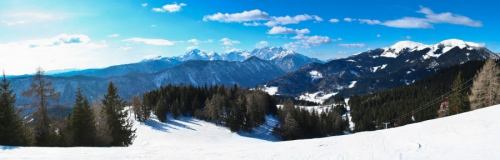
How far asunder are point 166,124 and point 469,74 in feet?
617

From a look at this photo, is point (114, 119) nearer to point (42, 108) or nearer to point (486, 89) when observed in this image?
point (42, 108)

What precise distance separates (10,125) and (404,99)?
608 ft

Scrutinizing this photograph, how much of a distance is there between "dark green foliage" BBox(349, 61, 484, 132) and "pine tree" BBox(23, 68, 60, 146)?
385 feet

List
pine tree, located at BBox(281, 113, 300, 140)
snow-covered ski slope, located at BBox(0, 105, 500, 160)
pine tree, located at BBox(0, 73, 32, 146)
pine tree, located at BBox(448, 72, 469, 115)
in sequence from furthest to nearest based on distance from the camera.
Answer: pine tree, located at BBox(281, 113, 300, 140) → pine tree, located at BBox(448, 72, 469, 115) → pine tree, located at BBox(0, 73, 32, 146) → snow-covered ski slope, located at BBox(0, 105, 500, 160)

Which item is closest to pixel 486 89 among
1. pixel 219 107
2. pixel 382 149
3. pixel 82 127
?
pixel 382 149

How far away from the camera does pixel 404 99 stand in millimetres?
164250

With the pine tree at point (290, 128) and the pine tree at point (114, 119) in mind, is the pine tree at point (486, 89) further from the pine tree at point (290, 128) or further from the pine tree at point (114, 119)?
the pine tree at point (114, 119)

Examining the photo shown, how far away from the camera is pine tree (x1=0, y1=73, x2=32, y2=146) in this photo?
22.8m

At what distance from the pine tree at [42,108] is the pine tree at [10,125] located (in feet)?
14.7

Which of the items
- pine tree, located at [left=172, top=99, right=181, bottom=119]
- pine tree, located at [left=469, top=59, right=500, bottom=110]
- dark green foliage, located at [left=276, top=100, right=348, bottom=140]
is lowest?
dark green foliage, located at [left=276, top=100, right=348, bottom=140]

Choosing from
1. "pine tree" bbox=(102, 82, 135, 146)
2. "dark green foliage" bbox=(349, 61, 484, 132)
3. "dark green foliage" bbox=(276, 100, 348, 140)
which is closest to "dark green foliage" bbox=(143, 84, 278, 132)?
"dark green foliage" bbox=(276, 100, 348, 140)

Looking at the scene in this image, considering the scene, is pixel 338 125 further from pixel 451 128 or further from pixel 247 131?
pixel 451 128

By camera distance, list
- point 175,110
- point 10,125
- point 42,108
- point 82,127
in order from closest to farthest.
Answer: point 10,125 → point 42,108 → point 82,127 → point 175,110

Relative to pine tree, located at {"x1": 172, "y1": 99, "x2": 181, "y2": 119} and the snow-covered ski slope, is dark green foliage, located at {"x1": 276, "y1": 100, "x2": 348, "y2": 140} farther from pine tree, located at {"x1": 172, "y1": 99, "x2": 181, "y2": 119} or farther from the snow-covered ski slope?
the snow-covered ski slope
